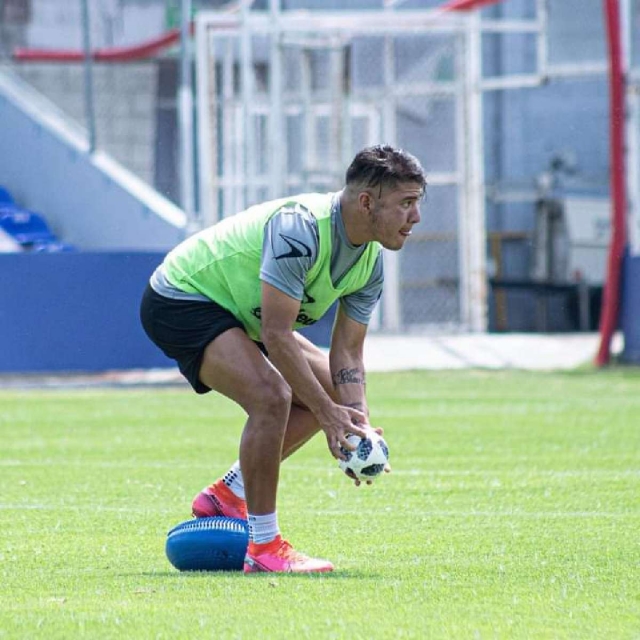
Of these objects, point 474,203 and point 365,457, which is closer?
point 365,457

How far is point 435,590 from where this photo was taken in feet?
18.9

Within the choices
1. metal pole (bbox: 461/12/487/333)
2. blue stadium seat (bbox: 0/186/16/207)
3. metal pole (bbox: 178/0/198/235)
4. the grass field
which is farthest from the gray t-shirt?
blue stadium seat (bbox: 0/186/16/207)

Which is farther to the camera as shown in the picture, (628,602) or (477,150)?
(477,150)

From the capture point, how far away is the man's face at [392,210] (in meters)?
6.31

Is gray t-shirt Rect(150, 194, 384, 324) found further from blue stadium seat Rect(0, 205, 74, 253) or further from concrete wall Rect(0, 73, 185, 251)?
blue stadium seat Rect(0, 205, 74, 253)

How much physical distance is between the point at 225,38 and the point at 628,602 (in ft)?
57.2

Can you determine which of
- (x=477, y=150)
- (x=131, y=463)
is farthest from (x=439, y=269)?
(x=131, y=463)

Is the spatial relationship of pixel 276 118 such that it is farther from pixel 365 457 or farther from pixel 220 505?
pixel 365 457

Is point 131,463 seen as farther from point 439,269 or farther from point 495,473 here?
point 439,269

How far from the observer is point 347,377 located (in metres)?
6.80

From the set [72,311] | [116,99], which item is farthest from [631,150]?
[116,99]

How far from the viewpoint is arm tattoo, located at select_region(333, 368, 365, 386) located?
680cm

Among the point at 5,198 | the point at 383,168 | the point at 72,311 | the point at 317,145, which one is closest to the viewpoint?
the point at 383,168

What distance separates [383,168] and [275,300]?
68 centimetres
